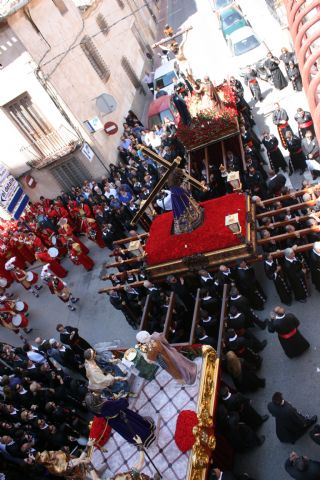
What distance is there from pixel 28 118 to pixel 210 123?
26.1 feet

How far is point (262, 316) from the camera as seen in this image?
1095 centimetres

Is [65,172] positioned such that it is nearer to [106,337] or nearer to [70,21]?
[70,21]

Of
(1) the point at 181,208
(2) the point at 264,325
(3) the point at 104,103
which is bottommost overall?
(2) the point at 264,325

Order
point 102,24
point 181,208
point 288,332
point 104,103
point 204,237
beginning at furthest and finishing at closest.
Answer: point 102,24
point 104,103
point 181,208
point 204,237
point 288,332

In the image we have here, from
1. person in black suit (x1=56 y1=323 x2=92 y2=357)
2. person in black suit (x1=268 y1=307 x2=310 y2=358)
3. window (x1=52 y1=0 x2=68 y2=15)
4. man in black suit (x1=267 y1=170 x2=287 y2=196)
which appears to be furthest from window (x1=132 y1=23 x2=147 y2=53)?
person in black suit (x1=268 y1=307 x2=310 y2=358)

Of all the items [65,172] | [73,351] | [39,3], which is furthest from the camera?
[65,172]

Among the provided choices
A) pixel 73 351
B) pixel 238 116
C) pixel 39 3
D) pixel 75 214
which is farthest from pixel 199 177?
pixel 39 3

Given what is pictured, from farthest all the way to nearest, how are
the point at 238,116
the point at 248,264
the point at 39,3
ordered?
the point at 39,3 < the point at 238,116 < the point at 248,264

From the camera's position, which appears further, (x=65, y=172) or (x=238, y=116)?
(x=65, y=172)

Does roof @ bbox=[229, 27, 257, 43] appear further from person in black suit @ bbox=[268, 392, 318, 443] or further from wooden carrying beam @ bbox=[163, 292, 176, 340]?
person in black suit @ bbox=[268, 392, 318, 443]

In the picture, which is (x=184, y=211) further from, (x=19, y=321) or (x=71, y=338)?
(x=19, y=321)

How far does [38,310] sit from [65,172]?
6475 mm

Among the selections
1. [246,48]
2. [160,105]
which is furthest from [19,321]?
[246,48]

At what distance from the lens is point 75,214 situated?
17.9 metres
